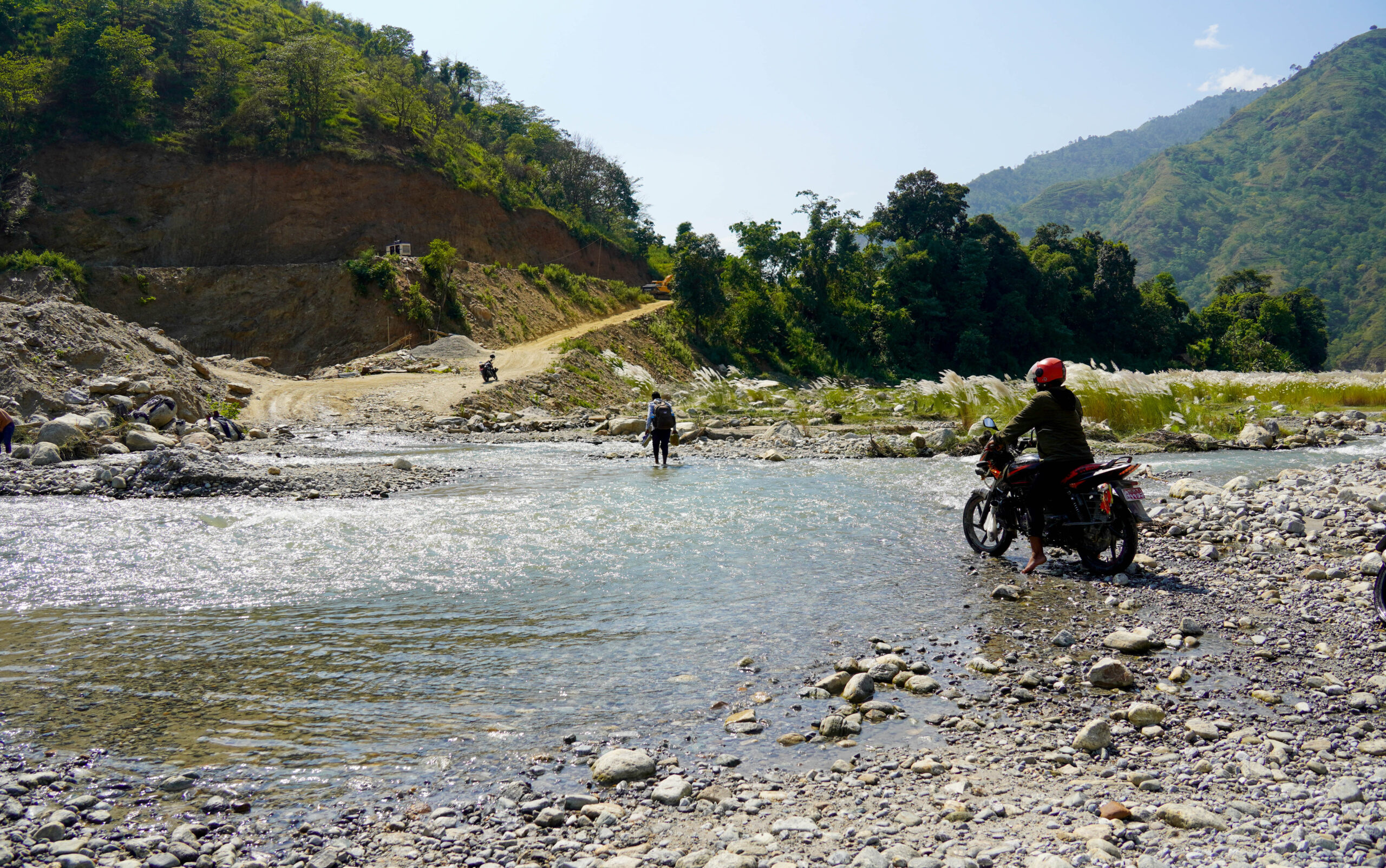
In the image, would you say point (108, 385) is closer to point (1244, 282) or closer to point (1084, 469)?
point (1084, 469)

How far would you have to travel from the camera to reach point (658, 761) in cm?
449

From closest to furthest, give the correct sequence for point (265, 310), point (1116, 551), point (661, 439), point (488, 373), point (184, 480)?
point (1116, 551) < point (184, 480) < point (661, 439) < point (488, 373) < point (265, 310)

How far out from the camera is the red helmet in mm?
8547

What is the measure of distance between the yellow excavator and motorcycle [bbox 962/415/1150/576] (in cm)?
5064

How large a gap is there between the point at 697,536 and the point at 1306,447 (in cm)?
1700

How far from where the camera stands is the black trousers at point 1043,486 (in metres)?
8.50

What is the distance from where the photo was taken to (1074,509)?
8.49m

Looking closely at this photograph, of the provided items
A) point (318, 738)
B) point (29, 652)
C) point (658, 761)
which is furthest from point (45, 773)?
point (658, 761)

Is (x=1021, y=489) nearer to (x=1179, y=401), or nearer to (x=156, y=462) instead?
(x=156, y=462)

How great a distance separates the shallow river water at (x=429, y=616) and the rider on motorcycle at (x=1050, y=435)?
3.44ft

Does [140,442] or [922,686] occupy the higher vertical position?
[140,442]

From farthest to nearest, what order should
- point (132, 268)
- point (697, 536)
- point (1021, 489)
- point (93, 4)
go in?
point (93, 4), point (132, 268), point (697, 536), point (1021, 489)

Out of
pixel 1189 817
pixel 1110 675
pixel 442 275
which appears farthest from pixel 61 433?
pixel 442 275

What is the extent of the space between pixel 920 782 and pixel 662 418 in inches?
589
